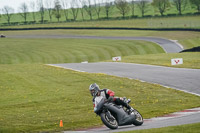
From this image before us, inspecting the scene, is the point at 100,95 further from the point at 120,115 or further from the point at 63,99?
the point at 63,99

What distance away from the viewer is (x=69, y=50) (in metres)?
65.0

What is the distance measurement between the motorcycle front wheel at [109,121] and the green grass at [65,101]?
1933mm

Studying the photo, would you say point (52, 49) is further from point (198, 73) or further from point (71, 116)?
point (71, 116)

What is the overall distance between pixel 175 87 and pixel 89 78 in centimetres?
647

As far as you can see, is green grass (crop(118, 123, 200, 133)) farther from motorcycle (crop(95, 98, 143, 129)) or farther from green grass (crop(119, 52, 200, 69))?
green grass (crop(119, 52, 200, 69))

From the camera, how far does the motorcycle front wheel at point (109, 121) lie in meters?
12.6

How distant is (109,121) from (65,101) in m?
6.19

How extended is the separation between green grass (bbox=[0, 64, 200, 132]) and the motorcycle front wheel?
1933 millimetres

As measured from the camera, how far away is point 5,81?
25047mm

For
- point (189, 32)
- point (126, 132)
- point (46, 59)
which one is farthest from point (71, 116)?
point (189, 32)

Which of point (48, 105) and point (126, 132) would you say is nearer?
point (126, 132)

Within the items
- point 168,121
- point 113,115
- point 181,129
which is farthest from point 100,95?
point 181,129

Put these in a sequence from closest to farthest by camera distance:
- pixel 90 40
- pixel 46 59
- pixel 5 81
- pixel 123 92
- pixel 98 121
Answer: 1. pixel 98 121
2. pixel 123 92
3. pixel 5 81
4. pixel 46 59
5. pixel 90 40

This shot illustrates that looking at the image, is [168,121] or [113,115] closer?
[113,115]
